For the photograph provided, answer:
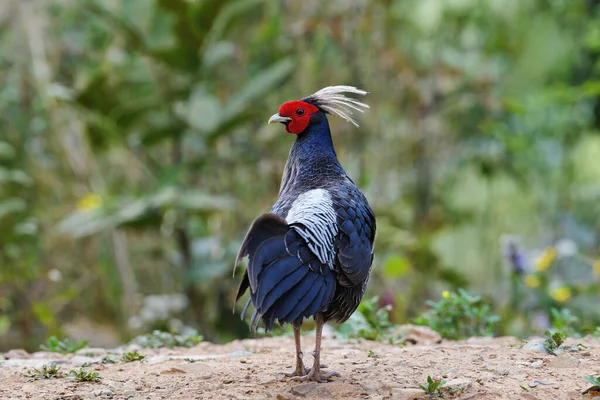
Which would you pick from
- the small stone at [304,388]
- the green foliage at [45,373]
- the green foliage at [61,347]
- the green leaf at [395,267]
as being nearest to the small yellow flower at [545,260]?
the green leaf at [395,267]

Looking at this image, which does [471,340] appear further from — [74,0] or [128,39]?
[74,0]

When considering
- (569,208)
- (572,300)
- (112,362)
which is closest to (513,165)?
(569,208)

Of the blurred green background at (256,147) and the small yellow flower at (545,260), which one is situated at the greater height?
the blurred green background at (256,147)

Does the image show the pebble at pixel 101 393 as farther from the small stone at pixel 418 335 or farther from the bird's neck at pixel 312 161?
the small stone at pixel 418 335

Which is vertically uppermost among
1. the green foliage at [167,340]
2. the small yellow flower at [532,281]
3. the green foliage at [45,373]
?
the small yellow flower at [532,281]

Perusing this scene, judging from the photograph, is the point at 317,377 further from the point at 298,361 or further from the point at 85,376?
the point at 85,376

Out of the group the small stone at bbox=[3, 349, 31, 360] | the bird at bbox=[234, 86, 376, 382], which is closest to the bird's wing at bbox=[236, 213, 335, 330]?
the bird at bbox=[234, 86, 376, 382]

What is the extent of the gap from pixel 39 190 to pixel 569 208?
6.52 m

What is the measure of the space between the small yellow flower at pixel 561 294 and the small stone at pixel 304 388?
3786 mm

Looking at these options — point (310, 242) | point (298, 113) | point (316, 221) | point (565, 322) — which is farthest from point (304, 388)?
point (565, 322)

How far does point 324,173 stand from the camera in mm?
4363

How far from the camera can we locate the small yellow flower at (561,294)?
22.3 feet

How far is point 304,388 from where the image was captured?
3650 millimetres

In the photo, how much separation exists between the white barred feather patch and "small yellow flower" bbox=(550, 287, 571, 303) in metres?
3.52
